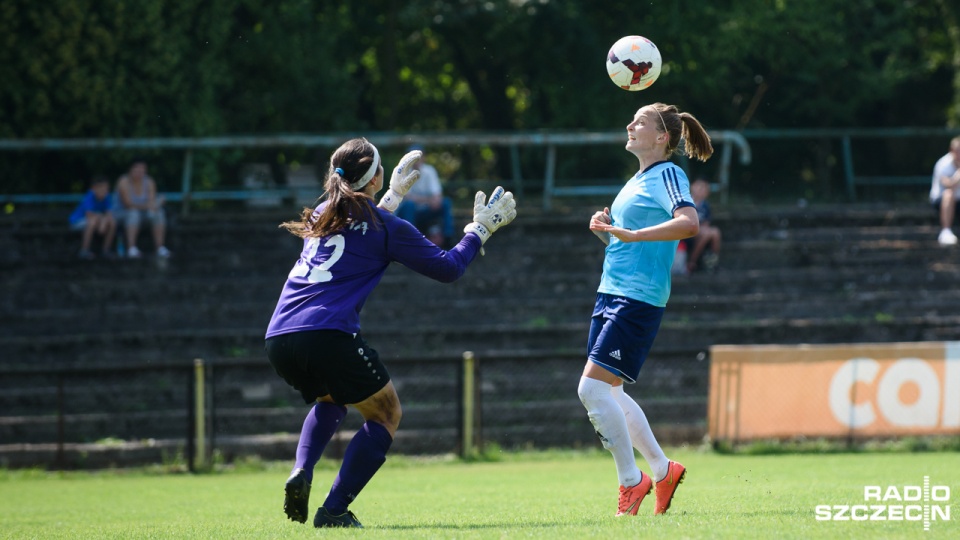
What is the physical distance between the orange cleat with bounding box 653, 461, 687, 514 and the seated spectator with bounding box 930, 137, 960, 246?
12546 mm

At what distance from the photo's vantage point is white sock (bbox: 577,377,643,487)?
615 centimetres

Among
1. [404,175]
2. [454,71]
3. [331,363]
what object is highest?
[454,71]

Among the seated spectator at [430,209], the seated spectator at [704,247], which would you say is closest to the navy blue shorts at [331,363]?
the seated spectator at [430,209]

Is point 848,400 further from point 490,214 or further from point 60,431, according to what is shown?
point 60,431

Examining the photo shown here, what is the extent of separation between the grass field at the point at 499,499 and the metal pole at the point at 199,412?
36cm

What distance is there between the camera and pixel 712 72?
23.5 m

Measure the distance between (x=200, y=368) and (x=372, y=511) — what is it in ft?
18.1

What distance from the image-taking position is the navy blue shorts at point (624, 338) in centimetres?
609

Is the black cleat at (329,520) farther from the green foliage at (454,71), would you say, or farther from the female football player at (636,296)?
the green foliage at (454,71)

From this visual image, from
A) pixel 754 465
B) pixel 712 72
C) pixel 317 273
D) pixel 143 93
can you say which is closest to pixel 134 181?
pixel 143 93

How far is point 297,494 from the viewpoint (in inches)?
223

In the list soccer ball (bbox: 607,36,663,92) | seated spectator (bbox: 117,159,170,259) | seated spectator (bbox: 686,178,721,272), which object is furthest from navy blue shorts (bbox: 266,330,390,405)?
seated spectator (bbox: 686,178,721,272)

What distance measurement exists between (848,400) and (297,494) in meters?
8.79

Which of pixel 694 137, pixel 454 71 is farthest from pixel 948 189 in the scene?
pixel 454 71
